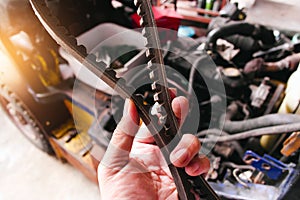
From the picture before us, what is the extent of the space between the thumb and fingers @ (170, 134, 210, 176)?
0.09 metres

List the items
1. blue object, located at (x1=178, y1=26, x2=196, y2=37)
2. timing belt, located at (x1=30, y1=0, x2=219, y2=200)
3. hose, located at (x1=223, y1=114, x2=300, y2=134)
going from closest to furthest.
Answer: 1. timing belt, located at (x1=30, y1=0, x2=219, y2=200)
2. hose, located at (x1=223, y1=114, x2=300, y2=134)
3. blue object, located at (x1=178, y1=26, x2=196, y2=37)

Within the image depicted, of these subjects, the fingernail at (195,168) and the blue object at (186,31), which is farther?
the blue object at (186,31)

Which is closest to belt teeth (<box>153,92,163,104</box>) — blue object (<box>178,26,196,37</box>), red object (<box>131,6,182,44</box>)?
red object (<box>131,6,182,44</box>)

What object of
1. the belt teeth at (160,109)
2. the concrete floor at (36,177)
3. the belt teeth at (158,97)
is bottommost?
the concrete floor at (36,177)

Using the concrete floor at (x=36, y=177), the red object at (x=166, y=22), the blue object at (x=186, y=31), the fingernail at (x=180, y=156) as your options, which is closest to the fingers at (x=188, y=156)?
the fingernail at (x=180, y=156)

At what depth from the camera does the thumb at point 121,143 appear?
0.46 metres

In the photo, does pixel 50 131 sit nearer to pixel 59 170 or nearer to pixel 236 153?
pixel 59 170

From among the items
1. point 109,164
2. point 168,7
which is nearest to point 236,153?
point 109,164

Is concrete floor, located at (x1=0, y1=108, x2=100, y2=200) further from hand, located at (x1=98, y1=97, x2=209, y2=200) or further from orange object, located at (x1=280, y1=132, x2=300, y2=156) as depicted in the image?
orange object, located at (x1=280, y1=132, x2=300, y2=156)

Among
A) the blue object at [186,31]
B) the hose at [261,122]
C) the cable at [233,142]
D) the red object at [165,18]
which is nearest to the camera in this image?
the hose at [261,122]

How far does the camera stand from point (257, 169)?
0.60 meters

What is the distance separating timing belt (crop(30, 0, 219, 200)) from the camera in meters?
0.29

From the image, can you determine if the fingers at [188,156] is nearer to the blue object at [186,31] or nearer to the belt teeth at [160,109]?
the belt teeth at [160,109]

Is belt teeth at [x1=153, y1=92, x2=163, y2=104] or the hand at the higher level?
belt teeth at [x1=153, y1=92, x2=163, y2=104]
